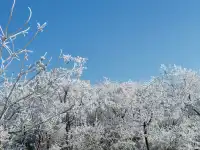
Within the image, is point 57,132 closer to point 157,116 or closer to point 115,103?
point 115,103

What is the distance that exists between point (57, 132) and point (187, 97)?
2177 cm

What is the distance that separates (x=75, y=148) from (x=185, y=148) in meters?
17.1

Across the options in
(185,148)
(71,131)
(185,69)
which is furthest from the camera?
(185,69)

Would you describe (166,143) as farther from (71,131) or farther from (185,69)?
(185,69)

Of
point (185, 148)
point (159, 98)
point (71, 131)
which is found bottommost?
point (185, 148)

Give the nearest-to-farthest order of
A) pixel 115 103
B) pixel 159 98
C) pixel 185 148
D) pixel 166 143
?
pixel 185 148 < pixel 166 143 < pixel 159 98 < pixel 115 103

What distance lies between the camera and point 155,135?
145 feet

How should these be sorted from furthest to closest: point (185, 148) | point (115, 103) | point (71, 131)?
point (115, 103) → point (71, 131) → point (185, 148)

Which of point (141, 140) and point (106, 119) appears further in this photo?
point (106, 119)

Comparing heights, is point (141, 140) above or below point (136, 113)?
below

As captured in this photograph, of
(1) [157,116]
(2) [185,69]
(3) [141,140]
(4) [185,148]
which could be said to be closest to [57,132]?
(3) [141,140]

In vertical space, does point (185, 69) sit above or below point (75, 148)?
above

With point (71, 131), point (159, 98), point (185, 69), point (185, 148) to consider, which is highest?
point (185, 69)

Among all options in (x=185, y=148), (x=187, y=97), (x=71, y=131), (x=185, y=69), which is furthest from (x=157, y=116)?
(x=185, y=69)
